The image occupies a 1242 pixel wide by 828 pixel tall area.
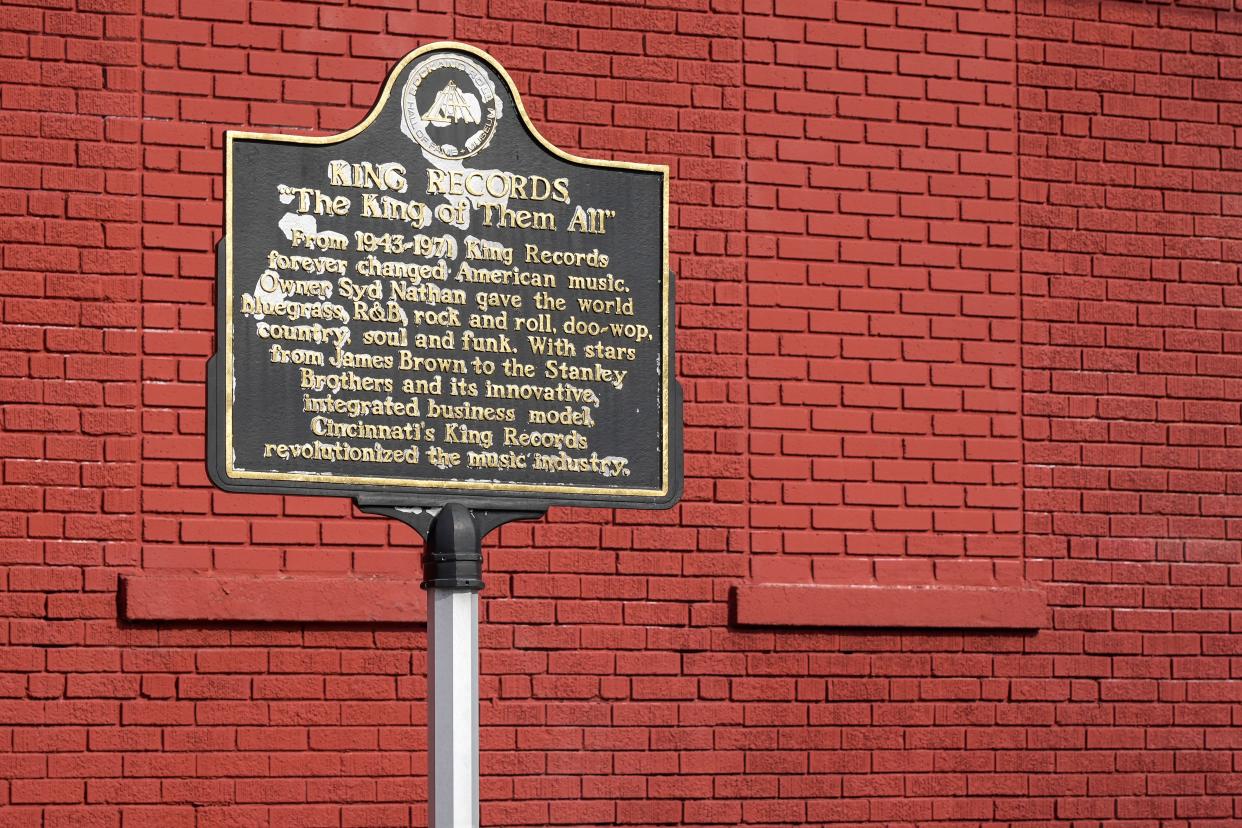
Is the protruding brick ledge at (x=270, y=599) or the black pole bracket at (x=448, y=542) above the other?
the black pole bracket at (x=448, y=542)

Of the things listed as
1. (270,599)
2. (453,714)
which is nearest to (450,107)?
(453,714)

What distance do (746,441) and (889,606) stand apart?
2.83ft

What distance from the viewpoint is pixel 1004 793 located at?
8586mm

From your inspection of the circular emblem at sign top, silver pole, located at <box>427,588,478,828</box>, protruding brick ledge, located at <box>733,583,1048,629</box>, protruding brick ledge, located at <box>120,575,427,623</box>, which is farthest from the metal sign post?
protruding brick ledge, located at <box>733,583,1048,629</box>

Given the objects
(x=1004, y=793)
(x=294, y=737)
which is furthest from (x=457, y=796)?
(x=1004, y=793)

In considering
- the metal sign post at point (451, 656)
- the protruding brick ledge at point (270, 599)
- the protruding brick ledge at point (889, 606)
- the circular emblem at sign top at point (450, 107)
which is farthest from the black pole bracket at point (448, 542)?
the protruding brick ledge at point (889, 606)

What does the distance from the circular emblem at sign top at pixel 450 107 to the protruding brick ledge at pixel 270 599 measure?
242 cm

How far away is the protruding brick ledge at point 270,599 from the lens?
7.60m

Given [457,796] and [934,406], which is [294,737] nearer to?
[457,796]

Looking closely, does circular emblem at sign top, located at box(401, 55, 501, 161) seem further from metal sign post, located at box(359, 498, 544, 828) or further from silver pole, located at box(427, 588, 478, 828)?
silver pole, located at box(427, 588, 478, 828)

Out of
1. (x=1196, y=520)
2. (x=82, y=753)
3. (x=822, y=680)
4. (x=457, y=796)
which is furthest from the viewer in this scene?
(x=1196, y=520)

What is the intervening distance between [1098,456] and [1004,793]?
4.68 feet

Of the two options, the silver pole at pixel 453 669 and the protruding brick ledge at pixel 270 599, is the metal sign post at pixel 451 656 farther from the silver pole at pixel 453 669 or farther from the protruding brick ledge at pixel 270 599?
the protruding brick ledge at pixel 270 599

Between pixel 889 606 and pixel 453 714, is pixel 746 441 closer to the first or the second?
pixel 889 606
